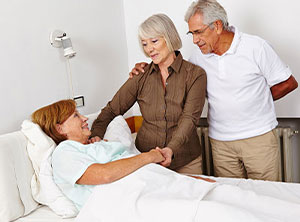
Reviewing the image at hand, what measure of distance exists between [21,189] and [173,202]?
2.32ft

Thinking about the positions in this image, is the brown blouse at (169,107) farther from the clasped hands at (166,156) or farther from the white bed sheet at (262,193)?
the white bed sheet at (262,193)

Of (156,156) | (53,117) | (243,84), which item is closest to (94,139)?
(53,117)

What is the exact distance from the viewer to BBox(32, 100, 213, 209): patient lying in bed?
1578mm

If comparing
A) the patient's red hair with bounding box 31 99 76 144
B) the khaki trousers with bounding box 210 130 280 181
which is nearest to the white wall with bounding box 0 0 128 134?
the patient's red hair with bounding box 31 99 76 144

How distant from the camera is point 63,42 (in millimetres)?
2166

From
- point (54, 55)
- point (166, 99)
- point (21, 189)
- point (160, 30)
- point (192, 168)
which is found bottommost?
point (192, 168)

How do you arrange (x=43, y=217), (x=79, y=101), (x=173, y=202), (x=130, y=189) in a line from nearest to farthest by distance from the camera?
(x=173, y=202), (x=130, y=189), (x=43, y=217), (x=79, y=101)

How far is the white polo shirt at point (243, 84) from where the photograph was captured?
2008 millimetres

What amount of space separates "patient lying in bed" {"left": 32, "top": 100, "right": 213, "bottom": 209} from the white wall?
0.27 m

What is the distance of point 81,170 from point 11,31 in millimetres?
866

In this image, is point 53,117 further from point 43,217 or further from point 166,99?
point 166,99

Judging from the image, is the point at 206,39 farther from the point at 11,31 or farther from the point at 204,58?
the point at 11,31

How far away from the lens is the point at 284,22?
8.08 feet

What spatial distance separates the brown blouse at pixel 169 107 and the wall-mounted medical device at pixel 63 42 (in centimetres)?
38
